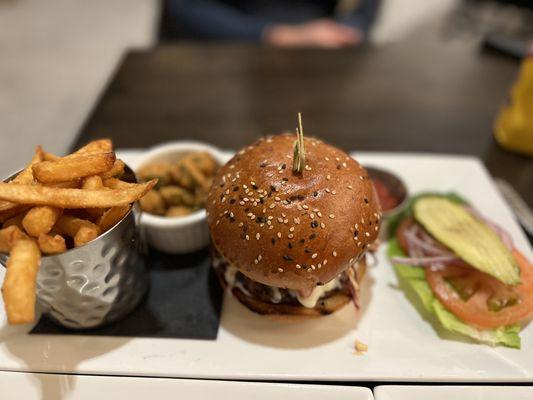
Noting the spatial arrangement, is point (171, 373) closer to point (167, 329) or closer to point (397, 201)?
point (167, 329)

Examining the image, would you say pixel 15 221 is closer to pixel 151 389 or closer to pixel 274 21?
pixel 151 389

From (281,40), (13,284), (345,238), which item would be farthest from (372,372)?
(281,40)

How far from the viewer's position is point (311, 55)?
3895 millimetres

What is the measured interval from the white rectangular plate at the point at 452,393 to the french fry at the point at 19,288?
3.81ft

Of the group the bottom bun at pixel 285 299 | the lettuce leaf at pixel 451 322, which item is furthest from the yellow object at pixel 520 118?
the bottom bun at pixel 285 299

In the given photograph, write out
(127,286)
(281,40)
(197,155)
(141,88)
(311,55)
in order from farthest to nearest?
(281,40) → (311,55) → (141,88) → (197,155) → (127,286)

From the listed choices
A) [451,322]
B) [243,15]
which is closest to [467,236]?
[451,322]

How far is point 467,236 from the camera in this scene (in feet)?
6.29

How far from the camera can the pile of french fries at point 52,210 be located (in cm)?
121

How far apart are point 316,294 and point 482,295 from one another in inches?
27.6

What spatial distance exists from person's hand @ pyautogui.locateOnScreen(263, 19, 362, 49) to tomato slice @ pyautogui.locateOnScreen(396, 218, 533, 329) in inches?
123

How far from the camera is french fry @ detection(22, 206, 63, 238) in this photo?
4.19 feet

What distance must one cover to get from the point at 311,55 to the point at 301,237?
2.81m

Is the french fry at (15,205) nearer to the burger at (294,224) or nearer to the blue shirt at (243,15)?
the burger at (294,224)
